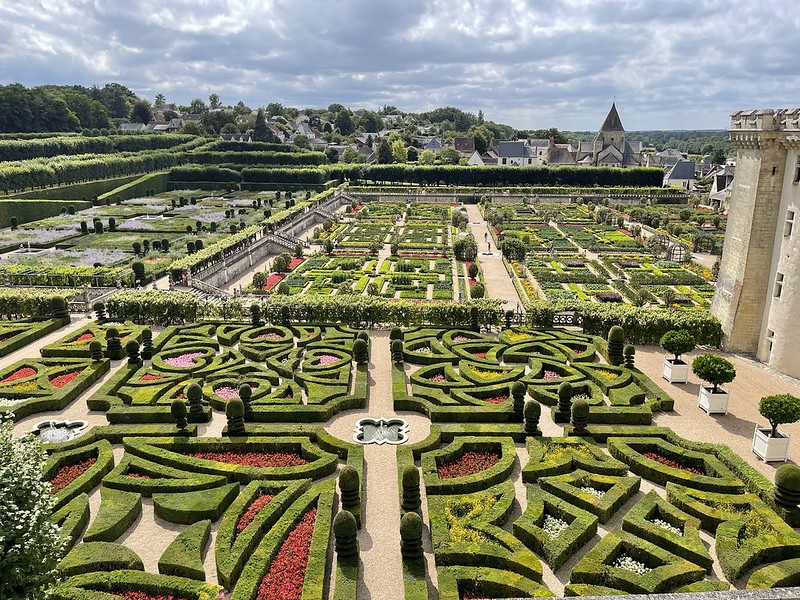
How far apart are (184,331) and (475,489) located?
59.9 feet

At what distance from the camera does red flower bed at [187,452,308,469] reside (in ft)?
60.5

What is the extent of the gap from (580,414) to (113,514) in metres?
14.6

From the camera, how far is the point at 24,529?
10.1 meters

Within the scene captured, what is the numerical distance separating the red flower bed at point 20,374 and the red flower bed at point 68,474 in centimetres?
833

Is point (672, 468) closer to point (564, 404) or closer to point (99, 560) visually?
point (564, 404)

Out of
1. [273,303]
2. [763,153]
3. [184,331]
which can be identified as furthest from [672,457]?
[184,331]

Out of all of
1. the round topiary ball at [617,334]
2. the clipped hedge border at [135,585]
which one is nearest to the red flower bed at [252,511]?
the clipped hedge border at [135,585]

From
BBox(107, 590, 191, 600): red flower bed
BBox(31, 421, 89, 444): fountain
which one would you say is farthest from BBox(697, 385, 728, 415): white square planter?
BBox(31, 421, 89, 444): fountain

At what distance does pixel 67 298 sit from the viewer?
33.5 meters

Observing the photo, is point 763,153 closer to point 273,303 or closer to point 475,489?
point 475,489

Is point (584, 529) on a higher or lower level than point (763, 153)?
lower

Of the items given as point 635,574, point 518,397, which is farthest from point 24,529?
point 518,397

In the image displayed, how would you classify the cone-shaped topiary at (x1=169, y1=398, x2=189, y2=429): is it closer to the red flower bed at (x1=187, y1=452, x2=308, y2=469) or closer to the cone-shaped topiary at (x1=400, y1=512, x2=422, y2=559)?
the red flower bed at (x1=187, y1=452, x2=308, y2=469)

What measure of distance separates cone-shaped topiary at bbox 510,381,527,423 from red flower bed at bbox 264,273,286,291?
23.4 m
